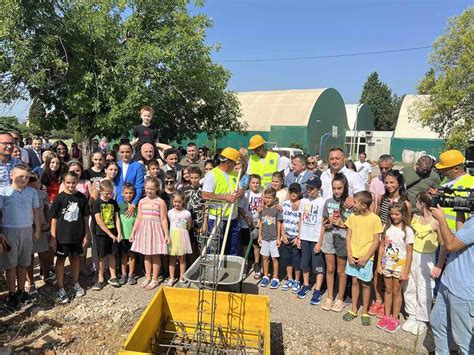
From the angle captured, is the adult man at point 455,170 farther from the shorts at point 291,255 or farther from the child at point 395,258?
the shorts at point 291,255

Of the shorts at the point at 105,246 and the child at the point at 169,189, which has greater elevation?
the child at the point at 169,189

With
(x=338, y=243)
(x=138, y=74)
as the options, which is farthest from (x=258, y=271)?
(x=138, y=74)

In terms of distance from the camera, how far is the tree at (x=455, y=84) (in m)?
14.4

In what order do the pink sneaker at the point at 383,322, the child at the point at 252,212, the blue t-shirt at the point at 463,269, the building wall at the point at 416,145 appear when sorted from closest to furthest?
the blue t-shirt at the point at 463,269 → the pink sneaker at the point at 383,322 → the child at the point at 252,212 → the building wall at the point at 416,145

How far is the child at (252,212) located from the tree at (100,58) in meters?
7.50

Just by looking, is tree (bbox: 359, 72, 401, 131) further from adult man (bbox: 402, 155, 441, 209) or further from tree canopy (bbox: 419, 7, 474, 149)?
adult man (bbox: 402, 155, 441, 209)

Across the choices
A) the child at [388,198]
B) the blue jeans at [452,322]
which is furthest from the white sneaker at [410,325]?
the blue jeans at [452,322]

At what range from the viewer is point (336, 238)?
14.9ft

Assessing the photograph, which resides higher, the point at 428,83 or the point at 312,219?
the point at 428,83

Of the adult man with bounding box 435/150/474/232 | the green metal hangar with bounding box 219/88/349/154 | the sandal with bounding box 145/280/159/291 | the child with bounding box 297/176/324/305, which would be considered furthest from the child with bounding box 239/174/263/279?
the green metal hangar with bounding box 219/88/349/154

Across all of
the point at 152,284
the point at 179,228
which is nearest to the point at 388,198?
the point at 179,228

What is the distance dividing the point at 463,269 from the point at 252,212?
128 inches

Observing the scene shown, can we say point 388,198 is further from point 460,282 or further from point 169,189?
point 169,189

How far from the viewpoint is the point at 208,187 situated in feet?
15.7
